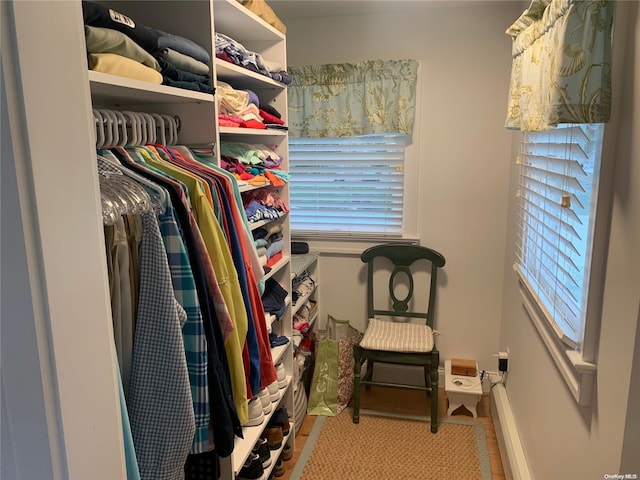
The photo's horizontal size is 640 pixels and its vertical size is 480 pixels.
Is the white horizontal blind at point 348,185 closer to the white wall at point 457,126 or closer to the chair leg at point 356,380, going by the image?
the white wall at point 457,126

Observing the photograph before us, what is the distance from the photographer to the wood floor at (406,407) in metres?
2.54

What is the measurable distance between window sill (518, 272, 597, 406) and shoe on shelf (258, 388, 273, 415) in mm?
1065

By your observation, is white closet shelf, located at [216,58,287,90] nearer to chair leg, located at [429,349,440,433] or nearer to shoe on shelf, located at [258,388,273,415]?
shoe on shelf, located at [258,388,273,415]

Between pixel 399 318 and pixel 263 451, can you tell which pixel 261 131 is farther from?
pixel 399 318

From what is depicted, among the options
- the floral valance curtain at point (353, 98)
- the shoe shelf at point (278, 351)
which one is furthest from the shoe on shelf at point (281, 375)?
the floral valance curtain at point (353, 98)

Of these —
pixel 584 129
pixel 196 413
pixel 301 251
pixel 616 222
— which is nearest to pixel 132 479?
pixel 196 413

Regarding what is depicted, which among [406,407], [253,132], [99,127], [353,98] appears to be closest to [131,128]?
[99,127]

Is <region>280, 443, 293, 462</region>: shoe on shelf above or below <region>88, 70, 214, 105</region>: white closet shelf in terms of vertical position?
below

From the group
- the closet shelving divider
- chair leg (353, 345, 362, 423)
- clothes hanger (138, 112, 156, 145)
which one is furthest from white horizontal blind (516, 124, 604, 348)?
clothes hanger (138, 112, 156, 145)

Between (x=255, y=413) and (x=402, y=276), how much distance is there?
4.71 feet

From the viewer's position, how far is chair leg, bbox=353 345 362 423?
8.73 ft

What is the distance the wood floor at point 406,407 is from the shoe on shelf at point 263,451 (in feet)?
1.14

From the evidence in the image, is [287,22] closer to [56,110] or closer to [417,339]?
[417,339]

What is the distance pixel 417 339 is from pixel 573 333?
127 centimetres
